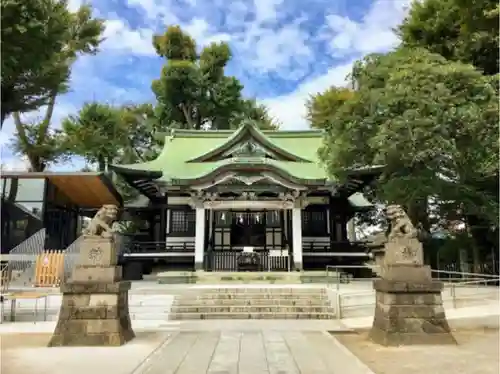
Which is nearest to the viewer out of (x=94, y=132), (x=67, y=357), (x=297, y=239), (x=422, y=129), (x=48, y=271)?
(x=67, y=357)

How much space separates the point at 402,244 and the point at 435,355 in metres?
1.91

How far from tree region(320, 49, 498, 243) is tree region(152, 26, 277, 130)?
21.0 meters

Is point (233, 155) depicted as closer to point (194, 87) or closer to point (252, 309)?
point (252, 309)

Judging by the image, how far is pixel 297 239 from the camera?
18.1 meters

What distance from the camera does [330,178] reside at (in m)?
18.7

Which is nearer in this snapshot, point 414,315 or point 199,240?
point 414,315

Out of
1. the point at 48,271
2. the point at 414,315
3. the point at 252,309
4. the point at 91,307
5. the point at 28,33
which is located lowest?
the point at 252,309

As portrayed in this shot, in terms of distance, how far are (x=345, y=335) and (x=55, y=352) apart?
5.04 meters

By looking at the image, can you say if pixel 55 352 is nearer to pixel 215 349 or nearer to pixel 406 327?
pixel 215 349

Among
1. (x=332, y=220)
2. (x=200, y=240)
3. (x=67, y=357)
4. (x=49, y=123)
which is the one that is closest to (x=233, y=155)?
(x=200, y=240)

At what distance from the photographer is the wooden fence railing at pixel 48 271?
42.9 ft

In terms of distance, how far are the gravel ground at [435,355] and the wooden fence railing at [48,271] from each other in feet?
30.0

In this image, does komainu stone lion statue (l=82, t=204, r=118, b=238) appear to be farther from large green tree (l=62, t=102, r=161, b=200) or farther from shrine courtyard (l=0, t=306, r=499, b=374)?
large green tree (l=62, t=102, r=161, b=200)

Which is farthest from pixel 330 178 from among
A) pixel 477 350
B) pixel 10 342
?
pixel 10 342
